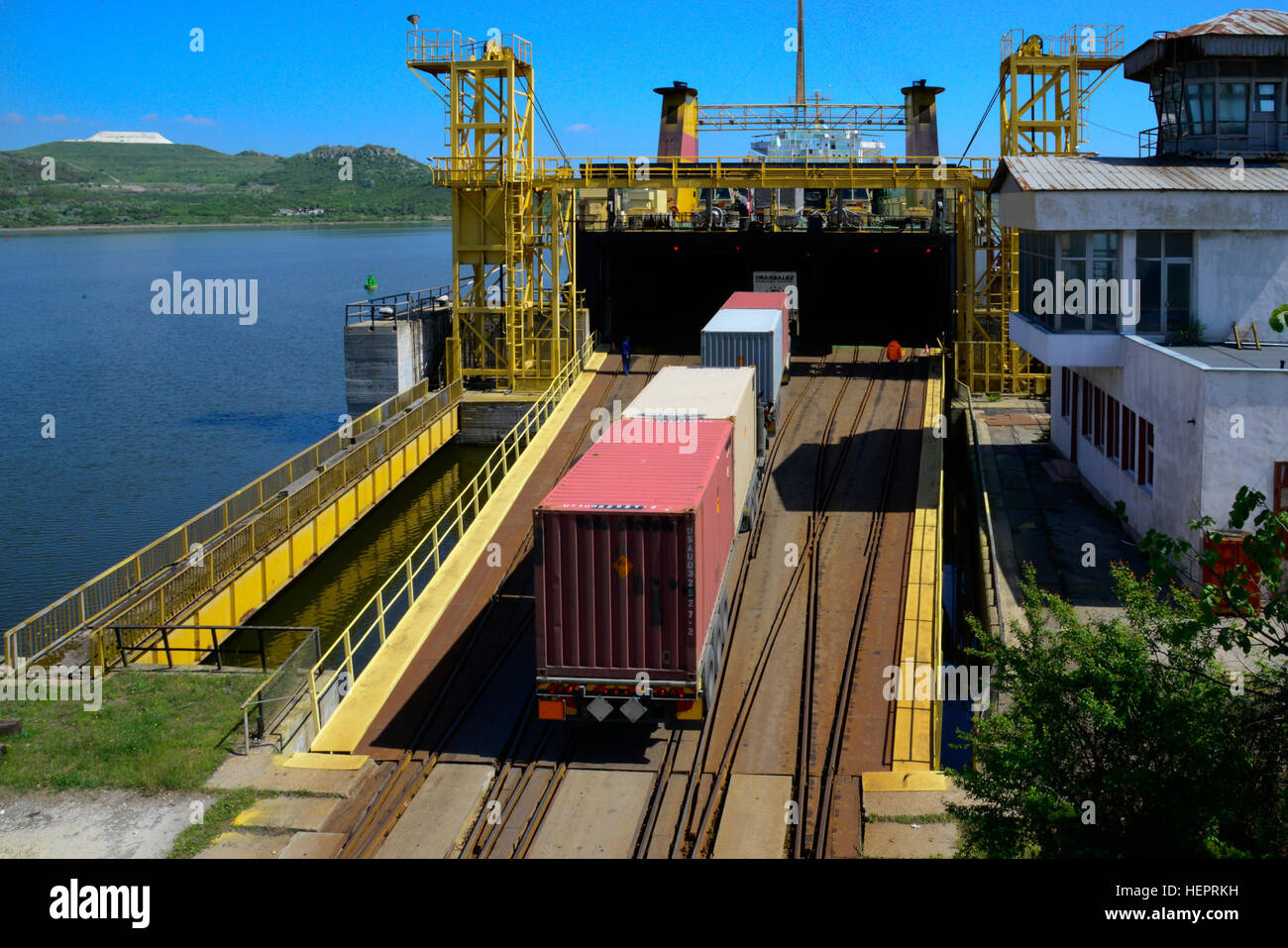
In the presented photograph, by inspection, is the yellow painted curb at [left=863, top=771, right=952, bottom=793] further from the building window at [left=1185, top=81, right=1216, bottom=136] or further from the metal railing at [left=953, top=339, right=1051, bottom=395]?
the metal railing at [left=953, top=339, right=1051, bottom=395]

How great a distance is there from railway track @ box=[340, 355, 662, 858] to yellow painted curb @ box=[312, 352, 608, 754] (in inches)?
31.0

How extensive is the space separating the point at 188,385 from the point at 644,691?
51.7 meters

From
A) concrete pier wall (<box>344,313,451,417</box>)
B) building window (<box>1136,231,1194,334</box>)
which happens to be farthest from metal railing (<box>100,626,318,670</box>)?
concrete pier wall (<box>344,313,451,417</box>)

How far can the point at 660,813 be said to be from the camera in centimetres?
1499

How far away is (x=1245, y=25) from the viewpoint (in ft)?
88.9

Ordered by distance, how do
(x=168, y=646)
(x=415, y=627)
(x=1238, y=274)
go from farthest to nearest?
1. (x=1238, y=274)
2. (x=168, y=646)
3. (x=415, y=627)

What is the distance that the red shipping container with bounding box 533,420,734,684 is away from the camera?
15453 millimetres

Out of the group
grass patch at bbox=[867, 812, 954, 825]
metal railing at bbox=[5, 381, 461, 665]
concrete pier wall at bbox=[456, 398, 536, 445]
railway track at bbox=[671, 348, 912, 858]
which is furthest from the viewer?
concrete pier wall at bbox=[456, 398, 536, 445]

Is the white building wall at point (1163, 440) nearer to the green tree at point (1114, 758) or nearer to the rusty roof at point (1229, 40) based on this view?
the rusty roof at point (1229, 40)

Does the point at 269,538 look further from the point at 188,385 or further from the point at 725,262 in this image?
the point at 188,385

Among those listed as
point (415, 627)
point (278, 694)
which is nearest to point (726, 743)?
point (278, 694)

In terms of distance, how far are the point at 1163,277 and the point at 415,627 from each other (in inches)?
630

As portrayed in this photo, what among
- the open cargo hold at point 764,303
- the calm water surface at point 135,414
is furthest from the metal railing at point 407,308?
the open cargo hold at point 764,303

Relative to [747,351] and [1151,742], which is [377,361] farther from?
[1151,742]
